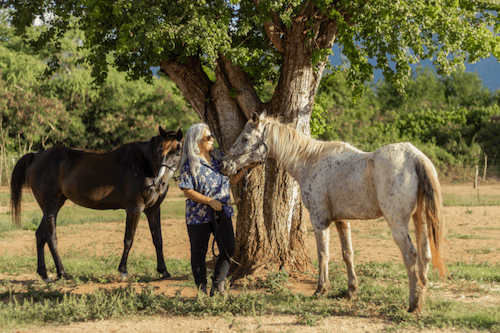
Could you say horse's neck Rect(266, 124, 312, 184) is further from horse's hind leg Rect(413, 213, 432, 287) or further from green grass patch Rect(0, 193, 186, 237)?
green grass patch Rect(0, 193, 186, 237)

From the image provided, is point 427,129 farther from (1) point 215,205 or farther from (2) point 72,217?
(1) point 215,205

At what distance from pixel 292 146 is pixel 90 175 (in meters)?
3.30

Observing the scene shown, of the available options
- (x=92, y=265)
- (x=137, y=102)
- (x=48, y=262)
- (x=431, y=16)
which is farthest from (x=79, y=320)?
(x=137, y=102)

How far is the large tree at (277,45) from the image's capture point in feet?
18.2

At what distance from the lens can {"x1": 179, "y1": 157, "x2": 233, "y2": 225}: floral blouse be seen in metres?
4.05

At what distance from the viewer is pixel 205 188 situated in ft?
13.4

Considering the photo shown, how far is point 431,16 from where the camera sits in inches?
219

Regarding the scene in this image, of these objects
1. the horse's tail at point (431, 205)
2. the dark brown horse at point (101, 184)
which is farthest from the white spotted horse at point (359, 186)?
the dark brown horse at point (101, 184)

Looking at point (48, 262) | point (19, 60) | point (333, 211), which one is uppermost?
point (19, 60)

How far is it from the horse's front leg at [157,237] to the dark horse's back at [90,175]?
16.7 inches

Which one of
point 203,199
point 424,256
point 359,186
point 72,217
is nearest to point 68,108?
point 72,217

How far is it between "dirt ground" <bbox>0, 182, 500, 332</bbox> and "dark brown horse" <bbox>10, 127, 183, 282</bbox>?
0.60 metres

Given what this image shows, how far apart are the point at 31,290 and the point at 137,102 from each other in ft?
71.0

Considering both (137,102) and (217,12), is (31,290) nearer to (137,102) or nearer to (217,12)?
(217,12)
